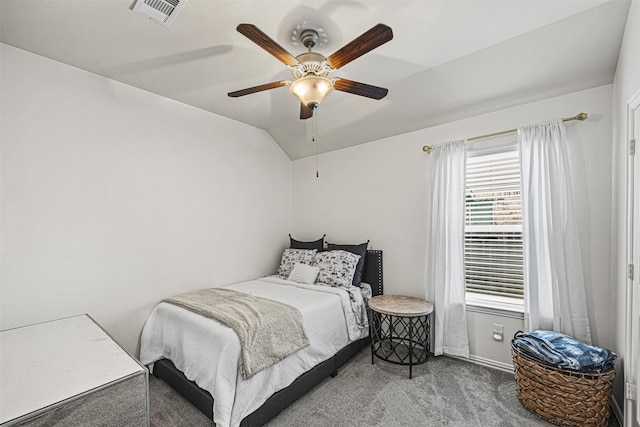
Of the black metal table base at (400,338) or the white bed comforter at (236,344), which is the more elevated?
the white bed comforter at (236,344)

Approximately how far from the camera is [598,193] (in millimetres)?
2197

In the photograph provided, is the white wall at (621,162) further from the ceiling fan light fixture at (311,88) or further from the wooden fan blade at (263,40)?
the wooden fan blade at (263,40)

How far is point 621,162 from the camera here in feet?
6.27

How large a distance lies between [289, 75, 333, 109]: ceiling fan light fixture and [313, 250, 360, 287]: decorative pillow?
1888 mm

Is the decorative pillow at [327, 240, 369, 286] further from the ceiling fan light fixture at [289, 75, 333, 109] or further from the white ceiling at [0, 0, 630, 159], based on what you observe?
the ceiling fan light fixture at [289, 75, 333, 109]

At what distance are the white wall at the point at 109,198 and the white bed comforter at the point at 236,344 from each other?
423 millimetres

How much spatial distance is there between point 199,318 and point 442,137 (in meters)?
2.83

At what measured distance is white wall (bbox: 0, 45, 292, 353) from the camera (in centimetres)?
211

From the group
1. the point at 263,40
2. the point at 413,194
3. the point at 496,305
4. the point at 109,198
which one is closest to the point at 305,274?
the point at 413,194

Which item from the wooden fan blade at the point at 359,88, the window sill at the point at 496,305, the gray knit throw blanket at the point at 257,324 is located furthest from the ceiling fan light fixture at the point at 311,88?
the window sill at the point at 496,305

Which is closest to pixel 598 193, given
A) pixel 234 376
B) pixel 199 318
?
pixel 234 376

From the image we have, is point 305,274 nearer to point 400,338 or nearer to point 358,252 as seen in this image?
point 358,252

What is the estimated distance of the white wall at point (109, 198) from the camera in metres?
2.11

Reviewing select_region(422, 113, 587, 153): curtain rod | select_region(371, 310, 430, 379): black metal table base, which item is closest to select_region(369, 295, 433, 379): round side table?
select_region(371, 310, 430, 379): black metal table base
